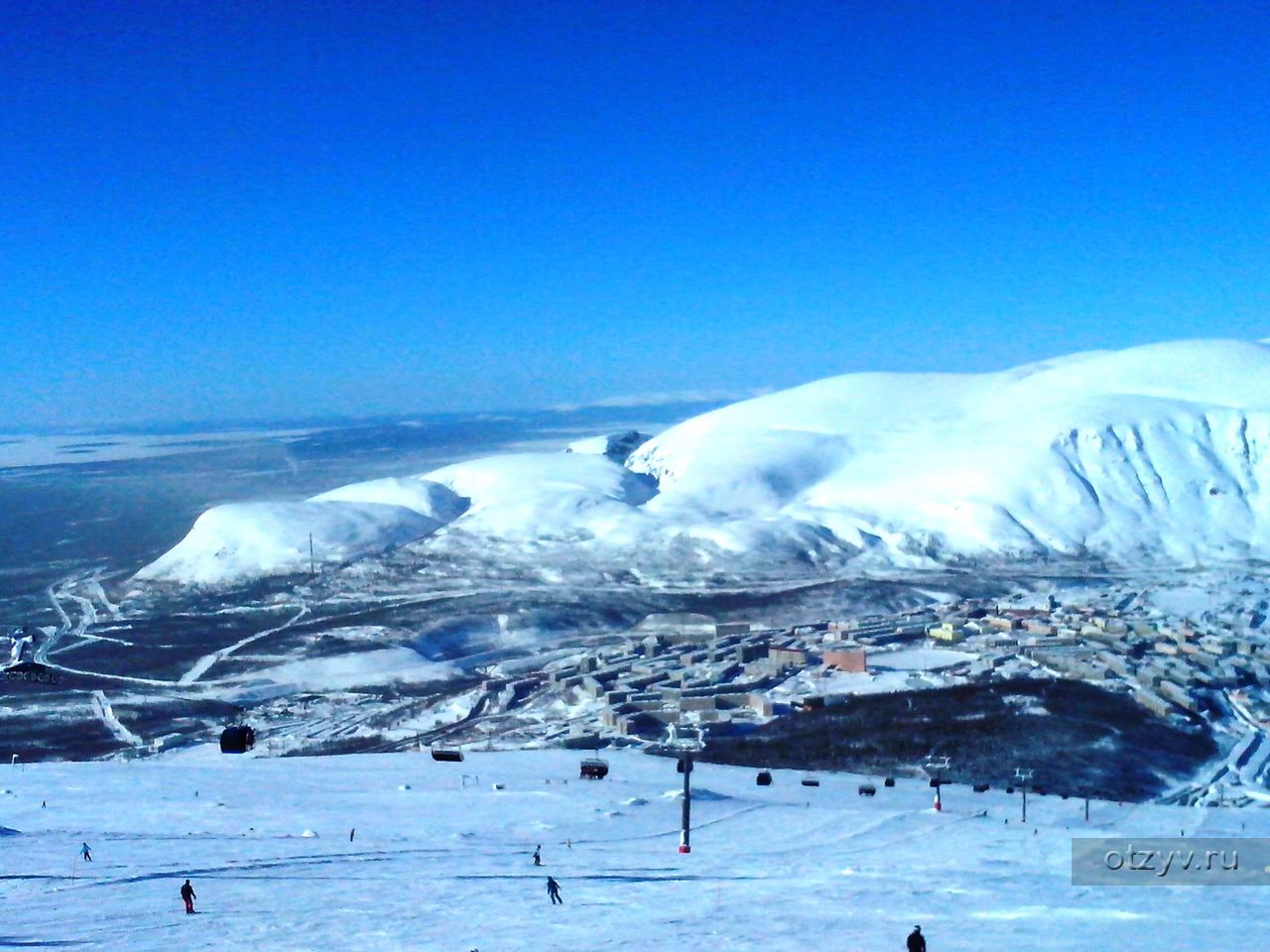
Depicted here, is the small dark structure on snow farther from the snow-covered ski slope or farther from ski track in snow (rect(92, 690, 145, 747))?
the snow-covered ski slope

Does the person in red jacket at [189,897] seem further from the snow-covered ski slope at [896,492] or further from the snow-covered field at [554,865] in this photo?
the snow-covered ski slope at [896,492]

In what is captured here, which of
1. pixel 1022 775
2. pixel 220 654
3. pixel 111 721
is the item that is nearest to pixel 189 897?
pixel 1022 775

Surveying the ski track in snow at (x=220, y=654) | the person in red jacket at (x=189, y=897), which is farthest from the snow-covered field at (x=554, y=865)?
the ski track in snow at (x=220, y=654)

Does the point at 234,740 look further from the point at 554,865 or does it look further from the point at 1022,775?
the point at 1022,775

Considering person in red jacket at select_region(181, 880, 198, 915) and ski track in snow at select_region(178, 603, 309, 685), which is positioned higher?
person in red jacket at select_region(181, 880, 198, 915)

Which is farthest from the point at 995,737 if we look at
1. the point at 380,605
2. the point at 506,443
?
the point at 506,443

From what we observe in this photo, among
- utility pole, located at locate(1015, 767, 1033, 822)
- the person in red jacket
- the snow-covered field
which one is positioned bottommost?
utility pole, located at locate(1015, 767, 1033, 822)

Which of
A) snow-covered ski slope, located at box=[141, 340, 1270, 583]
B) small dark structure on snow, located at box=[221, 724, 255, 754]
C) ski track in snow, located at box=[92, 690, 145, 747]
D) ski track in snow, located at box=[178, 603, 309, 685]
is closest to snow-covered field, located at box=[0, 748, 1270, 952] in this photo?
small dark structure on snow, located at box=[221, 724, 255, 754]
